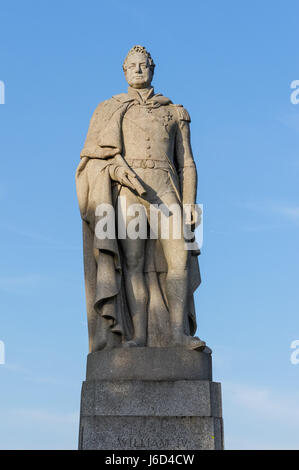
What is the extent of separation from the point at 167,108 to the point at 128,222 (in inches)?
87.9

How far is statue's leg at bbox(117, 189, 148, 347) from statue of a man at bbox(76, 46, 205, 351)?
0.05 feet

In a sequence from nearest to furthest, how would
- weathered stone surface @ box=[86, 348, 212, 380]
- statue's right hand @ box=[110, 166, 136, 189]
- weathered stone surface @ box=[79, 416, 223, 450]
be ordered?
1. weathered stone surface @ box=[79, 416, 223, 450]
2. weathered stone surface @ box=[86, 348, 212, 380]
3. statue's right hand @ box=[110, 166, 136, 189]

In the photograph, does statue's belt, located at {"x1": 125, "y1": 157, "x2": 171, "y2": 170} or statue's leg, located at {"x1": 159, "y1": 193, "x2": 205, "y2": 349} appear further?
statue's belt, located at {"x1": 125, "y1": 157, "x2": 171, "y2": 170}

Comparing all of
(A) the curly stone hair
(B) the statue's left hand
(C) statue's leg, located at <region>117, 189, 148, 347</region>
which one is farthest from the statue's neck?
(B) the statue's left hand

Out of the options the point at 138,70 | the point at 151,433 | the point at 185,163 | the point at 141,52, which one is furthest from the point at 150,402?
the point at 141,52

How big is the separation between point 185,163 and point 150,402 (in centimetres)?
410

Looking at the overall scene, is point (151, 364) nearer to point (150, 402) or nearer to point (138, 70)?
point (150, 402)

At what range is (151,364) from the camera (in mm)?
11180

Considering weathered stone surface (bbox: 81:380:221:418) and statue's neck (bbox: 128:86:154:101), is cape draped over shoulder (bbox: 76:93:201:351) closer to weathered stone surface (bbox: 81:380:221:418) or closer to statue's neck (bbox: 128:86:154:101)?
statue's neck (bbox: 128:86:154:101)

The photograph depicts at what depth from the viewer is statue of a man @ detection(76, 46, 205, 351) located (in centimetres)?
1162

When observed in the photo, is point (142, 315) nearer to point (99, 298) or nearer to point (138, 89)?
point (99, 298)

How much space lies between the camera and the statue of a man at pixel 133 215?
1162cm

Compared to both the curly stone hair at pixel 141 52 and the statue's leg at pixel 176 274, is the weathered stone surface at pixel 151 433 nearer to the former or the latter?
the statue's leg at pixel 176 274

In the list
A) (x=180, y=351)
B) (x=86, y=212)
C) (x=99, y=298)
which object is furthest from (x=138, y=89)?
(x=180, y=351)
